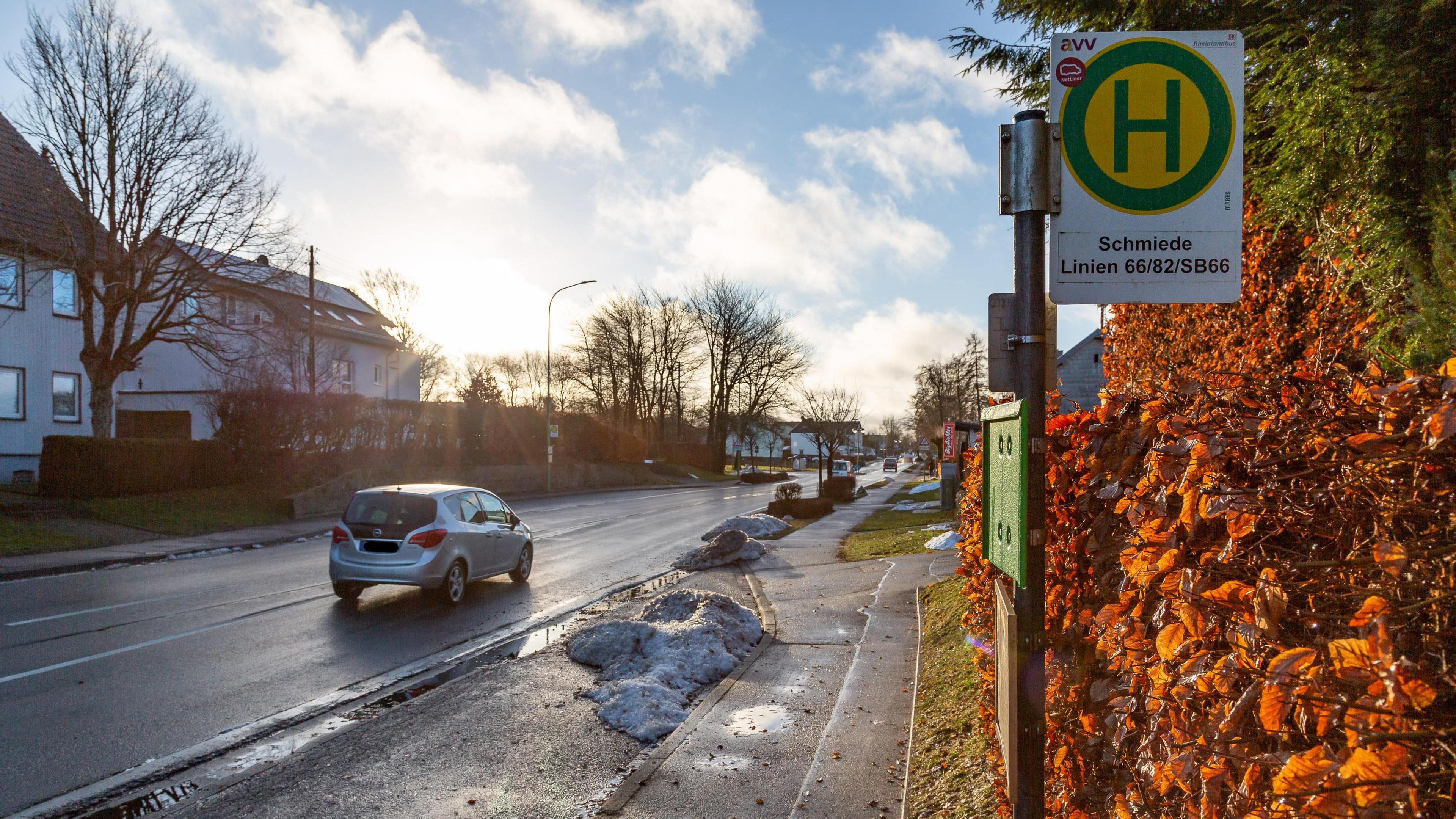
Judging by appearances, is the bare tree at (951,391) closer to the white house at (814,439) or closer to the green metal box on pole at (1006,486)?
the white house at (814,439)

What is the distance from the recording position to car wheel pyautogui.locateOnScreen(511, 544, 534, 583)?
14.0 m

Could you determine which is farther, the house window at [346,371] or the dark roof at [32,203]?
the house window at [346,371]

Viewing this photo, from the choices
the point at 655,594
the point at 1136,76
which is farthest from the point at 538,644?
the point at 1136,76

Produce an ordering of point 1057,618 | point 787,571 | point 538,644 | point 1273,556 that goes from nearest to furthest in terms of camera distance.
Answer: point 1273,556, point 1057,618, point 538,644, point 787,571

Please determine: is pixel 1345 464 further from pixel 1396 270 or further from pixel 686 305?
pixel 686 305

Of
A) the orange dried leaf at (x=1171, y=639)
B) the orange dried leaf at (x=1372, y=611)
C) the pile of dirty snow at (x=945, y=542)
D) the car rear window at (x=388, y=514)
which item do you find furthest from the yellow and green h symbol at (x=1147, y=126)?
the pile of dirty snow at (x=945, y=542)

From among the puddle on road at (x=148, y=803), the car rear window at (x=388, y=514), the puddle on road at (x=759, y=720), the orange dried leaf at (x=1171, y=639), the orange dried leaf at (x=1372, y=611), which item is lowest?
the puddle on road at (x=148, y=803)

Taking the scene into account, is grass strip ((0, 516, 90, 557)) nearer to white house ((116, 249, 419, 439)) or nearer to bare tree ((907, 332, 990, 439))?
white house ((116, 249, 419, 439))

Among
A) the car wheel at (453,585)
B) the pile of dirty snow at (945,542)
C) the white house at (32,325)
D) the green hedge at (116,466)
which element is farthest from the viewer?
the white house at (32,325)

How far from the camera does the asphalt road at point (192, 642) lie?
6246 mm

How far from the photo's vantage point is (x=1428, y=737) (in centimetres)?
130

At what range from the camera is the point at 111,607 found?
11.1 meters

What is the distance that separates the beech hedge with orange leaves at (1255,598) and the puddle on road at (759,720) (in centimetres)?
322

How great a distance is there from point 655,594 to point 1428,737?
453 inches
